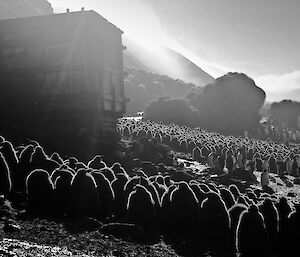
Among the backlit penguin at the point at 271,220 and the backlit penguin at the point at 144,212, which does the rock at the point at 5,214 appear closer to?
the backlit penguin at the point at 144,212

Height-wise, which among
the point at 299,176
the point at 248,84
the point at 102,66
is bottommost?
the point at 299,176

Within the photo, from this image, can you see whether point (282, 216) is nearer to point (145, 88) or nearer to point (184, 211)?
point (184, 211)

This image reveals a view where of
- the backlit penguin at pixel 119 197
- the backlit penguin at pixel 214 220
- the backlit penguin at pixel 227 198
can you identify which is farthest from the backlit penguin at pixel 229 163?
the backlit penguin at pixel 214 220

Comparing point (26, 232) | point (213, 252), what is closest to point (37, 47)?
point (26, 232)

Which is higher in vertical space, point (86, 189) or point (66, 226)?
point (86, 189)

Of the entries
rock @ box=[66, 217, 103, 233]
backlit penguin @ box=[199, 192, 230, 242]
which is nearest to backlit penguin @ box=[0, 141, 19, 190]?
rock @ box=[66, 217, 103, 233]

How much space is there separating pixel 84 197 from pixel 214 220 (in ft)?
11.5

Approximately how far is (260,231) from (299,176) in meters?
22.1

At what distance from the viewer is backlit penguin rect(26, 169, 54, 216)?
11.3m

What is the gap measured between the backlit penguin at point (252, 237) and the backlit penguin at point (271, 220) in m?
0.76

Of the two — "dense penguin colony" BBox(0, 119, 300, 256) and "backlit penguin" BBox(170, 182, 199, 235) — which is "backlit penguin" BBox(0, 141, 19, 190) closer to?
"dense penguin colony" BBox(0, 119, 300, 256)

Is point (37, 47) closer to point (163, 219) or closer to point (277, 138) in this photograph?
point (163, 219)

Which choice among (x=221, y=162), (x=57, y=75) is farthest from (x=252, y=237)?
(x=221, y=162)

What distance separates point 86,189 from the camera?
11242mm
